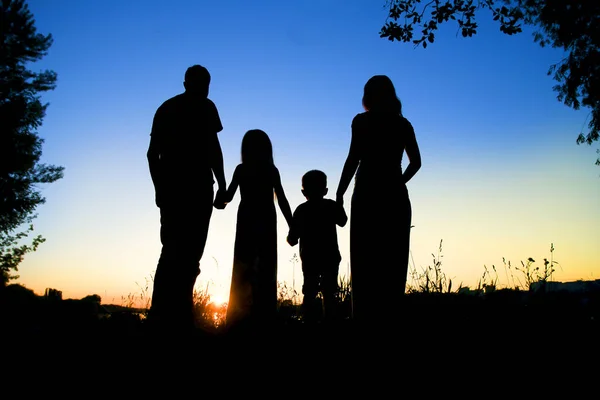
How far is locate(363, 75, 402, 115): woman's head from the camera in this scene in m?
3.59

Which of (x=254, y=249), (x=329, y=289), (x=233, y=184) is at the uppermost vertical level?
(x=233, y=184)

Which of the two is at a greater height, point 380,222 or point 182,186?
point 182,186

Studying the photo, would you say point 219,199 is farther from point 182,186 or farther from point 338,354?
point 338,354

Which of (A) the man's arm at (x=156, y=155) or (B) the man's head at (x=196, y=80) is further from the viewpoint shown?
(B) the man's head at (x=196, y=80)

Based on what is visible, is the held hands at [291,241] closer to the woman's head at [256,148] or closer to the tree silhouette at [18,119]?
the woman's head at [256,148]

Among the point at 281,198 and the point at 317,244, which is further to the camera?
the point at 317,244

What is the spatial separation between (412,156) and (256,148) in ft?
6.61

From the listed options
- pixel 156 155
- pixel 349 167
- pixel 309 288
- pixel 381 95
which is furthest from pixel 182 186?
pixel 309 288

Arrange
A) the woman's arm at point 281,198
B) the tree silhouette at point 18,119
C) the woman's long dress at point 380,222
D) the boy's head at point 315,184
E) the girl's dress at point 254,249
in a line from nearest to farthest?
the woman's long dress at point 380,222
the girl's dress at point 254,249
the woman's arm at point 281,198
the boy's head at point 315,184
the tree silhouette at point 18,119

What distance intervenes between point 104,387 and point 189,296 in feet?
6.22

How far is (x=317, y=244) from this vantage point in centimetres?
580

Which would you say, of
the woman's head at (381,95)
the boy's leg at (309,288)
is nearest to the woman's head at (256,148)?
the woman's head at (381,95)

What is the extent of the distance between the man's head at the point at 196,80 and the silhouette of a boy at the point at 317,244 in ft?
6.47

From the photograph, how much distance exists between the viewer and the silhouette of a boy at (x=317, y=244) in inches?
227
